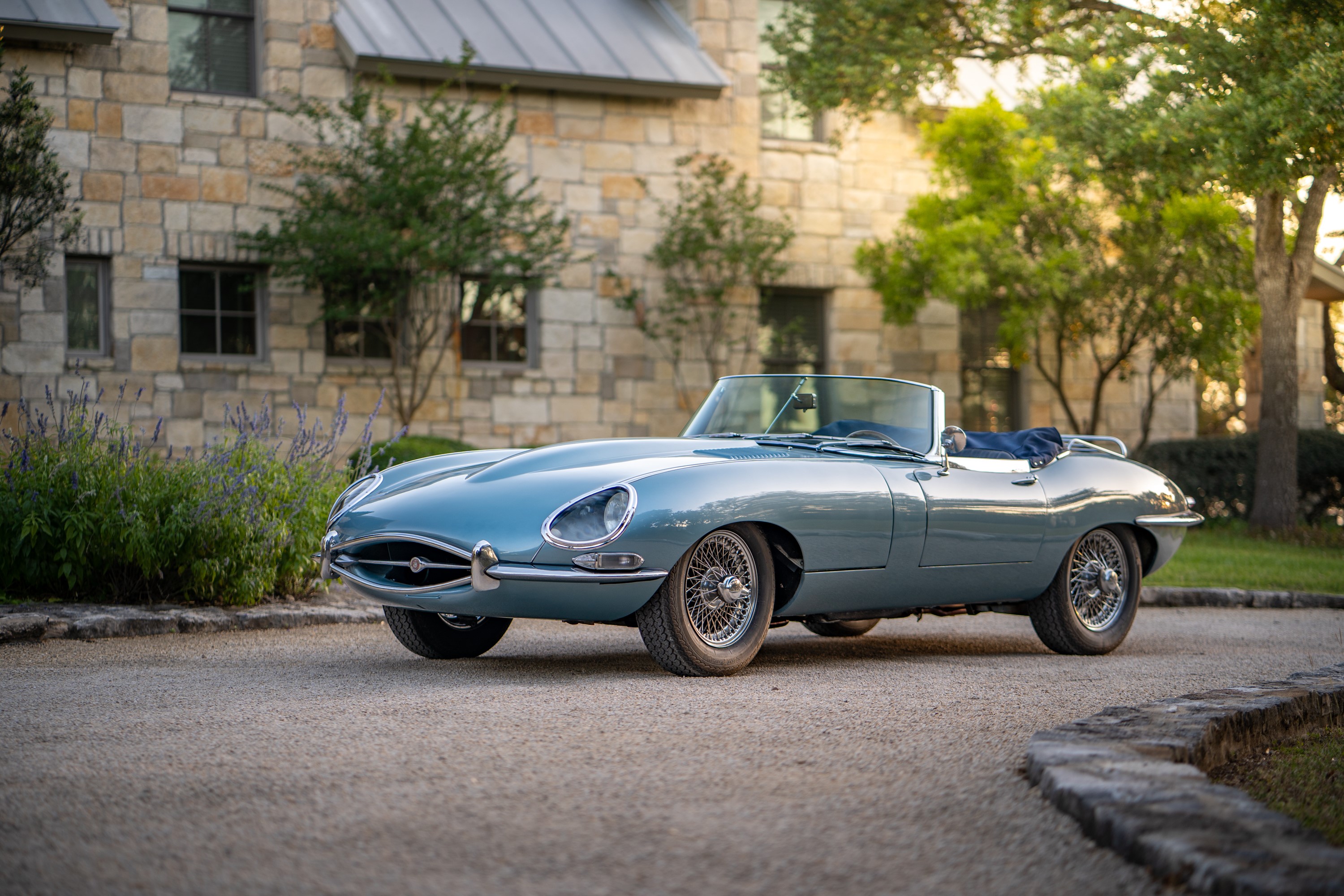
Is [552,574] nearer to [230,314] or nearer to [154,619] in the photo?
[154,619]

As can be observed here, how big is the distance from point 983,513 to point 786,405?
110cm

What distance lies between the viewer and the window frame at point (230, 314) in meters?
15.5

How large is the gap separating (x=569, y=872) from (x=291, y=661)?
3.69 metres

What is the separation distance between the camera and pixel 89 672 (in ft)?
19.8

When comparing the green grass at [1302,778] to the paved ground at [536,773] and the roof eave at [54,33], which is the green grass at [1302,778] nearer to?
the paved ground at [536,773]

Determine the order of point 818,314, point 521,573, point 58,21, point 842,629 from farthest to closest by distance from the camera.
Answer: point 818,314, point 58,21, point 842,629, point 521,573

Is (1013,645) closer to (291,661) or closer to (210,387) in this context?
(291,661)

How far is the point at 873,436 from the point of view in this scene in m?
6.91

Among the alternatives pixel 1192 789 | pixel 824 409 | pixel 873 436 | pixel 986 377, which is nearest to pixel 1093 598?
pixel 873 436

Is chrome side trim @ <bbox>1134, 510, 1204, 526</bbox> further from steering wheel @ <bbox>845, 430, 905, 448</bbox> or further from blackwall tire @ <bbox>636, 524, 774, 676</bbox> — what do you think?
blackwall tire @ <bbox>636, 524, 774, 676</bbox>

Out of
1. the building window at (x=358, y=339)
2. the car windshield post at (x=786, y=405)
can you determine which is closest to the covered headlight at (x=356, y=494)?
the car windshield post at (x=786, y=405)

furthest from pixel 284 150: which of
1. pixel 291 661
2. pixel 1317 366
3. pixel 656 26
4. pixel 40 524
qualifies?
pixel 1317 366

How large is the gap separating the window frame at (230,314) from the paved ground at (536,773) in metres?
Answer: 9.15

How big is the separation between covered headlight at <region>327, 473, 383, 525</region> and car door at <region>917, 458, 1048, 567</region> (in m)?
2.55
